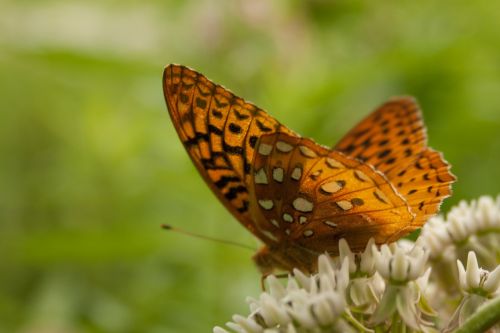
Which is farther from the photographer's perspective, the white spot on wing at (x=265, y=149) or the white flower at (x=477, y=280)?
the white spot on wing at (x=265, y=149)

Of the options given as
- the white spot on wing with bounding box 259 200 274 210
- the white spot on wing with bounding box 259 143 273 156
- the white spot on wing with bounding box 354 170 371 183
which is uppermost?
the white spot on wing with bounding box 259 143 273 156

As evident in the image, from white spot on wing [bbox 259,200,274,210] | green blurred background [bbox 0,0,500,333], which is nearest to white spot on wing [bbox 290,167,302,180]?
white spot on wing [bbox 259,200,274,210]

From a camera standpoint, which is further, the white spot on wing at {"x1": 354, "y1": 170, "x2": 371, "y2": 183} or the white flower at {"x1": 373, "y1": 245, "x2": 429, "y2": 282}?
the white spot on wing at {"x1": 354, "y1": 170, "x2": 371, "y2": 183}

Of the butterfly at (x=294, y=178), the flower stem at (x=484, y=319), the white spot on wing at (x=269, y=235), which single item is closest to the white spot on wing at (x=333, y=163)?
the butterfly at (x=294, y=178)

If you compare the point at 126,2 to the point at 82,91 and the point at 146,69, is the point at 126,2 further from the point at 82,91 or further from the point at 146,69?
the point at 146,69

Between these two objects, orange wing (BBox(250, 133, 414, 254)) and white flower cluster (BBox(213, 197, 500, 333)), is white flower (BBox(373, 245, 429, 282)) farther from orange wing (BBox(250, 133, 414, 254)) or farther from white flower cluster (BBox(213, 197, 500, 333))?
orange wing (BBox(250, 133, 414, 254))

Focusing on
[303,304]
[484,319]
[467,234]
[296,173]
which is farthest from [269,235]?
[484,319]

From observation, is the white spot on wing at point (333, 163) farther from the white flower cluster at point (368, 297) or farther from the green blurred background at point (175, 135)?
the green blurred background at point (175, 135)

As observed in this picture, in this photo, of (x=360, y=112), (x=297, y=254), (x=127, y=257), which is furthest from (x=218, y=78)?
(x=297, y=254)
